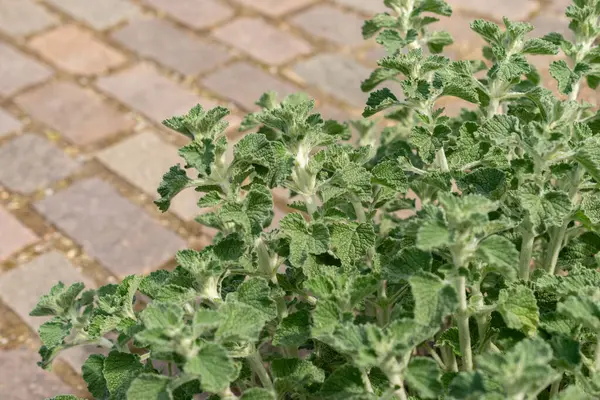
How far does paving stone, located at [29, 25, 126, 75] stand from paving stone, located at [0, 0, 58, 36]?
0.36 ft

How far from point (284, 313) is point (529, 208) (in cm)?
64

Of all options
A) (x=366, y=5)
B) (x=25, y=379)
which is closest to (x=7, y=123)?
(x=25, y=379)

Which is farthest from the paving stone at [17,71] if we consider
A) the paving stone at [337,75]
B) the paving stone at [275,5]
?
the paving stone at [337,75]

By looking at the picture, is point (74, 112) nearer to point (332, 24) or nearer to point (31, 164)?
point (31, 164)

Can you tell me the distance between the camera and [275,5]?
441 cm

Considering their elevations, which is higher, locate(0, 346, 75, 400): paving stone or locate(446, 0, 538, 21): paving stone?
locate(446, 0, 538, 21): paving stone

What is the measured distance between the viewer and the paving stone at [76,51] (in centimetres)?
404

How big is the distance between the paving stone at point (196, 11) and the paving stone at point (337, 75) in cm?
71

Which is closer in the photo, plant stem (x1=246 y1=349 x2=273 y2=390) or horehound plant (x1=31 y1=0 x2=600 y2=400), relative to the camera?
horehound plant (x1=31 y1=0 x2=600 y2=400)

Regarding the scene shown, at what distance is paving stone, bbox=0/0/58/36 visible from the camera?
4305 mm

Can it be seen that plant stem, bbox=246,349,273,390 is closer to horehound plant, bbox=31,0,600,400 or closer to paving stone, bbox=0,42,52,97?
horehound plant, bbox=31,0,600,400

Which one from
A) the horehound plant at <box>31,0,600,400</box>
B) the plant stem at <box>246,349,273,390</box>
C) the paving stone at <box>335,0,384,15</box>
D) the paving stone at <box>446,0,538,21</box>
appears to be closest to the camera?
the horehound plant at <box>31,0,600,400</box>

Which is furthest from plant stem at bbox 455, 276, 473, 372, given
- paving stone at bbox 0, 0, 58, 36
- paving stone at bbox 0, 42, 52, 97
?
paving stone at bbox 0, 0, 58, 36

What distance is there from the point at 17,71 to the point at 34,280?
1514mm
